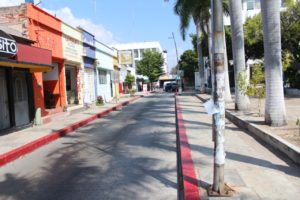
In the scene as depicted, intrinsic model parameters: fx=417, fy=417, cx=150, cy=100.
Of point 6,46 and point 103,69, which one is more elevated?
point 103,69

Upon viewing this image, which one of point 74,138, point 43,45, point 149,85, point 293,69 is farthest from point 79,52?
point 149,85

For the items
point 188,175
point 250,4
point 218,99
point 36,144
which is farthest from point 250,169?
point 250,4

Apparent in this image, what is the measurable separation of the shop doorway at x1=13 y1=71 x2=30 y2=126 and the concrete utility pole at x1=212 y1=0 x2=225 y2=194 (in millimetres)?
12191

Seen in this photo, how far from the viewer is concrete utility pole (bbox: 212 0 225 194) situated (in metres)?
6.16

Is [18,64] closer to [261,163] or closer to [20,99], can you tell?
[20,99]

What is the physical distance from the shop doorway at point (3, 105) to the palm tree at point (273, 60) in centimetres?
984

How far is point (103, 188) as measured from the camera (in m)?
7.35

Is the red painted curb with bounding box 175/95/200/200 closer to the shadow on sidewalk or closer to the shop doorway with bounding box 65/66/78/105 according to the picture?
the shadow on sidewalk

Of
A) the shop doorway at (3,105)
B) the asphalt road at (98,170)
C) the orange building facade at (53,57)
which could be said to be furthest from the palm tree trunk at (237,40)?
the shop doorway at (3,105)

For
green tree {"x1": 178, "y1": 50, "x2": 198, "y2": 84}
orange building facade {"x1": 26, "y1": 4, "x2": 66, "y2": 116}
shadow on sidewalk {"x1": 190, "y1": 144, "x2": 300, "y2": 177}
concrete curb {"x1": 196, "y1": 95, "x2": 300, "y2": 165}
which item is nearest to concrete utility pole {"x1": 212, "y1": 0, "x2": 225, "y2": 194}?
shadow on sidewalk {"x1": 190, "y1": 144, "x2": 300, "y2": 177}

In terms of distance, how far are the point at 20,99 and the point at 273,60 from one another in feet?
34.5

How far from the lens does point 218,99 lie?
20.7 feet

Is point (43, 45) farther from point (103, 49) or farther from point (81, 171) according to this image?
point (103, 49)

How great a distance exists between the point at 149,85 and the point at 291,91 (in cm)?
5840
